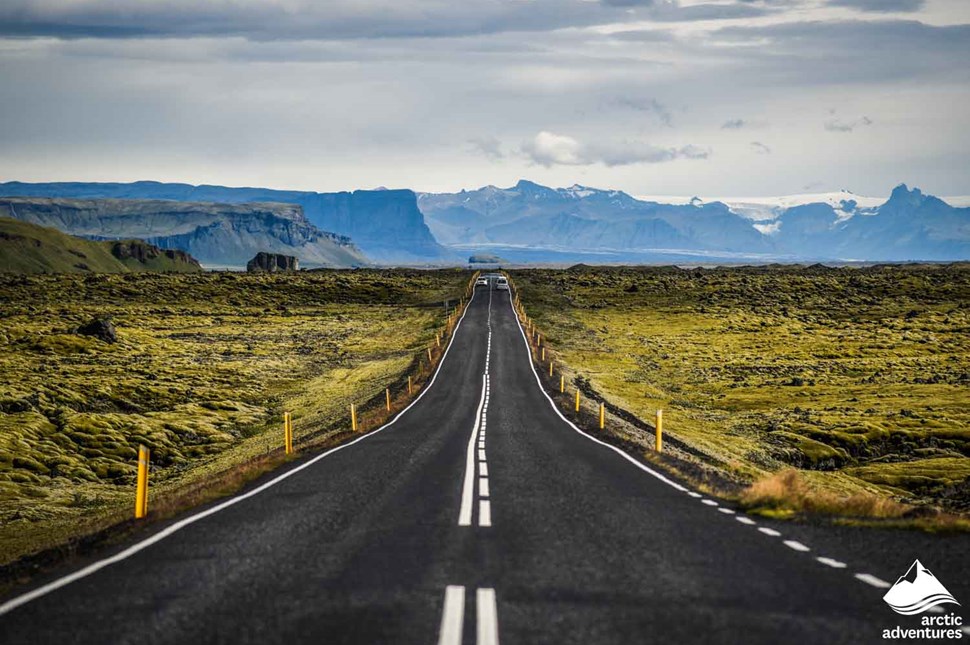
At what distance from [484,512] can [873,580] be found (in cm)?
563

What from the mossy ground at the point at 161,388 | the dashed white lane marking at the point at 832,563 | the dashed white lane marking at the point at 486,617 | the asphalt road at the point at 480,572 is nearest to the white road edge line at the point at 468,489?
the asphalt road at the point at 480,572

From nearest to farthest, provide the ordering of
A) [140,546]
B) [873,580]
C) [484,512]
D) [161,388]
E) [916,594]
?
1. [916,594]
2. [873,580]
3. [140,546]
4. [484,512]
5. [161,388]

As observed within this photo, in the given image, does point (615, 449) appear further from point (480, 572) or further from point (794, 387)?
point (794, 387)

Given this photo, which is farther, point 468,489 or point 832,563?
point 468,489

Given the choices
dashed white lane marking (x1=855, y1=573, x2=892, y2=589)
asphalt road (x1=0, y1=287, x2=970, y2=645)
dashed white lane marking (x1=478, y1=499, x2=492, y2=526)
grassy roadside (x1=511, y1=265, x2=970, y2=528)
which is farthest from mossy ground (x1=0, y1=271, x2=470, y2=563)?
dashed white lane marking (x1=855, y1=573, x2=892, y2=589)

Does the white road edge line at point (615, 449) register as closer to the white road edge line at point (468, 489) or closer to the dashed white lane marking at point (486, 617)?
the white road edge line at point (468, 489)

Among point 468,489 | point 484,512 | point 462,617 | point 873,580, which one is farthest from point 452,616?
point 468,489

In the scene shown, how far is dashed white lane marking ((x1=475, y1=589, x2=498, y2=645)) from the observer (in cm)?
688

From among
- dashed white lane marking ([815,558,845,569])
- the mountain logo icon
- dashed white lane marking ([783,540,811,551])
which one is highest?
the mountain logo icon

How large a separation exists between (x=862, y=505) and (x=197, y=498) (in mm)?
11673

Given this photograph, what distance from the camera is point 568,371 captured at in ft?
164

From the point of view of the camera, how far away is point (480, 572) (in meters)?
8.95

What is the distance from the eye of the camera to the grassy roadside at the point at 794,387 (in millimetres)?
22656

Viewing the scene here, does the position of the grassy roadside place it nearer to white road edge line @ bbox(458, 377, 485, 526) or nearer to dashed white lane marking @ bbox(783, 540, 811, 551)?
dashed white lane marking @ bbox(783, 540, 811, 551)
